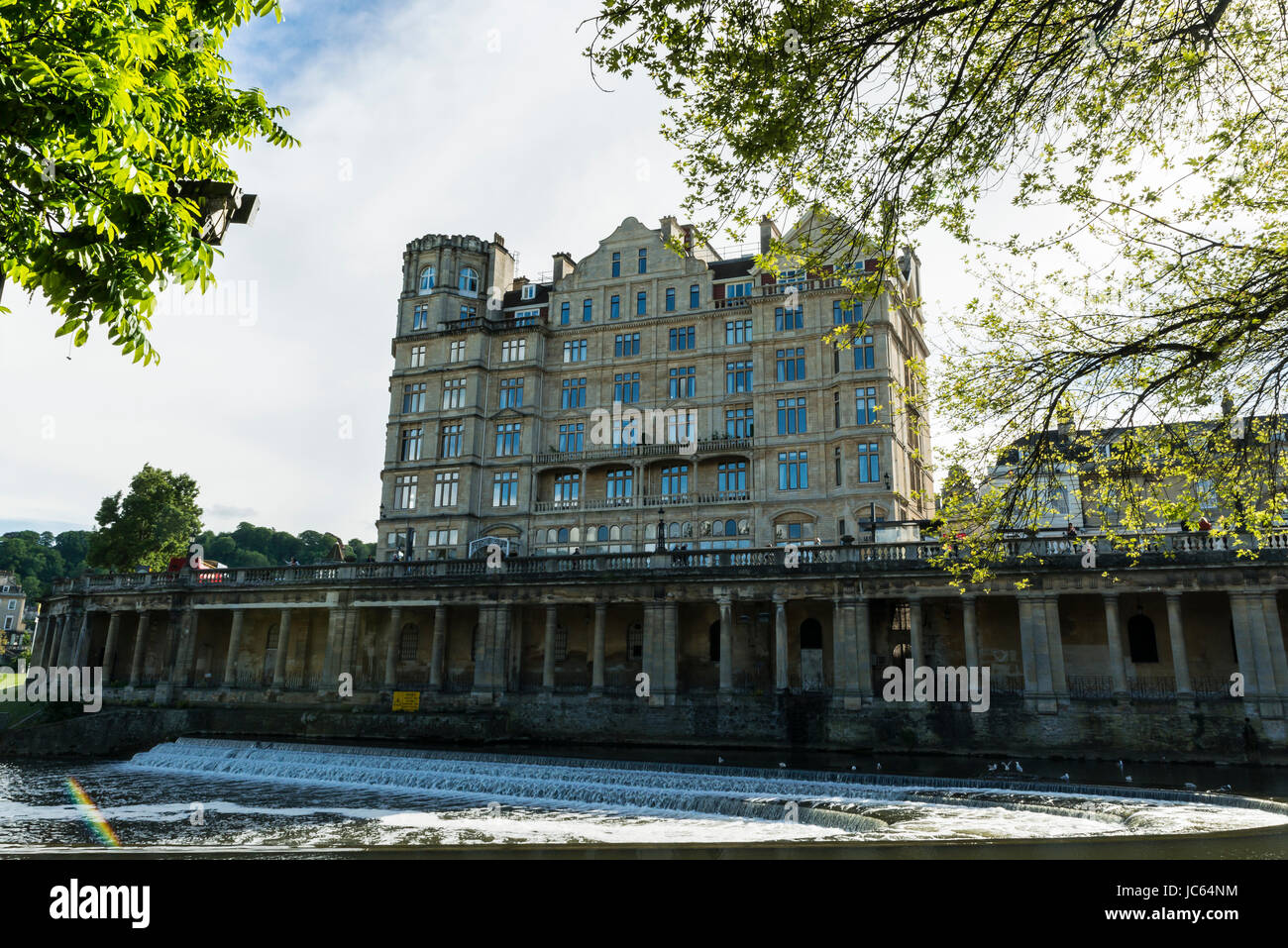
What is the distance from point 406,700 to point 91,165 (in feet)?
121

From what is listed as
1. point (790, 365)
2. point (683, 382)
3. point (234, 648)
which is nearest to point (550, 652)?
point (234, 648)

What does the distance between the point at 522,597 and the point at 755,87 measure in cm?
3404

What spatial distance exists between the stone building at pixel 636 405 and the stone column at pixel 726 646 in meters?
10.3

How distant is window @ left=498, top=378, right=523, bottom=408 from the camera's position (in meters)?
56.4

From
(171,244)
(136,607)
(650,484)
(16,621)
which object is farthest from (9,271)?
(16,621)

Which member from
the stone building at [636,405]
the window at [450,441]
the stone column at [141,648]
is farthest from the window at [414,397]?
the stone column at [141,648]

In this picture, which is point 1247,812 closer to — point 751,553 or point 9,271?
point 751,553

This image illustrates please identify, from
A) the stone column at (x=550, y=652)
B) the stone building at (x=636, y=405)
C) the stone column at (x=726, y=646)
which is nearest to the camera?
the stone column at (x=726, y=646)

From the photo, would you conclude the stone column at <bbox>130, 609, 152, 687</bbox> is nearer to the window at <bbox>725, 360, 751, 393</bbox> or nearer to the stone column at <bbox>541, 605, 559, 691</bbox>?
the stone column at <bbox>541, 605, 559, 691</bbox>

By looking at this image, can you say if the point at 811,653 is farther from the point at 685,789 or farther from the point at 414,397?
the point at 414,397

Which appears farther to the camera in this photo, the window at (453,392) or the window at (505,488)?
the window at (453,392)

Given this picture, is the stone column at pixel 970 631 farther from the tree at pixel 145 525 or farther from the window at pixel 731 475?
the tree at pixel 145 525

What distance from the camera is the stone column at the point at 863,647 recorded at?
34188 mm

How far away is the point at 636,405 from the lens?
53875 millimetres
